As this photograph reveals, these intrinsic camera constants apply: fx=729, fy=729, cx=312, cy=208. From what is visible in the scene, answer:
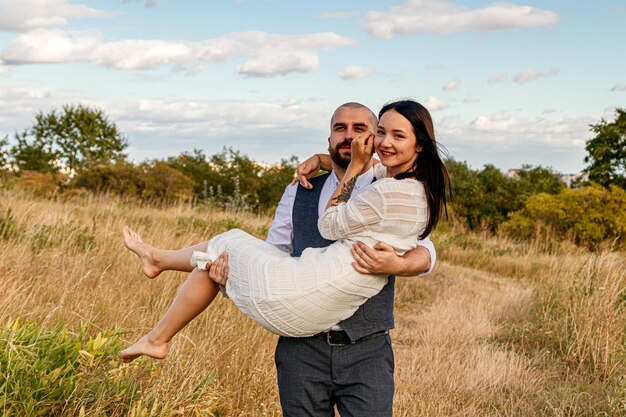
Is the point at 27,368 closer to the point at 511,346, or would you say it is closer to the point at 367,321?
the point at 367,321

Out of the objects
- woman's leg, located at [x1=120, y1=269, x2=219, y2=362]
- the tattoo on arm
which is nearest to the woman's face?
the tattoo on arm

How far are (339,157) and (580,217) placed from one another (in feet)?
48.0

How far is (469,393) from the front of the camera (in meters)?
5.55

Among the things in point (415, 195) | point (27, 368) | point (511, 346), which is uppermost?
point (415, 195)

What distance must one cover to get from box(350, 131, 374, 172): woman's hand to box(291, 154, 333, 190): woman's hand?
1.37 feet

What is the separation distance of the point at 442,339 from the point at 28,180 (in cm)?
1372

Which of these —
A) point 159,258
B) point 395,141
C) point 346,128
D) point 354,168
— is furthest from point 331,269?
point 159,258

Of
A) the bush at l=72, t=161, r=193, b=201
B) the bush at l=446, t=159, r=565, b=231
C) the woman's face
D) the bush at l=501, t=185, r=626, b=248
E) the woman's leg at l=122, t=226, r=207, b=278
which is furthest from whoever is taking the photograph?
the bush at l=446, t=159, r=565, b=231

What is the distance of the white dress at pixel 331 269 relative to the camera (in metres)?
2.88

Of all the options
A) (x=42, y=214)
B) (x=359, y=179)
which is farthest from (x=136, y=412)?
(x=42, y=214)

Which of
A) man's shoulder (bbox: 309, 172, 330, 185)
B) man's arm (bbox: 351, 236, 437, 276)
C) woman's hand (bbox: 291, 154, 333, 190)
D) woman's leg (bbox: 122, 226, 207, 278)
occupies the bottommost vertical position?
woman's leg (bbox: 122, 226, 207, 278)

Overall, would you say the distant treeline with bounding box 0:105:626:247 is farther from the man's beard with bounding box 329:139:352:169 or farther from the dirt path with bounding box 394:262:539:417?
the man's beard with bounding box 329:139:352:169

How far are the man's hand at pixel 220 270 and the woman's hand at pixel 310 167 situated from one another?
576 millimetres

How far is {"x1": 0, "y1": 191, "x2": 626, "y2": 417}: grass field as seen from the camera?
340 centimetres
